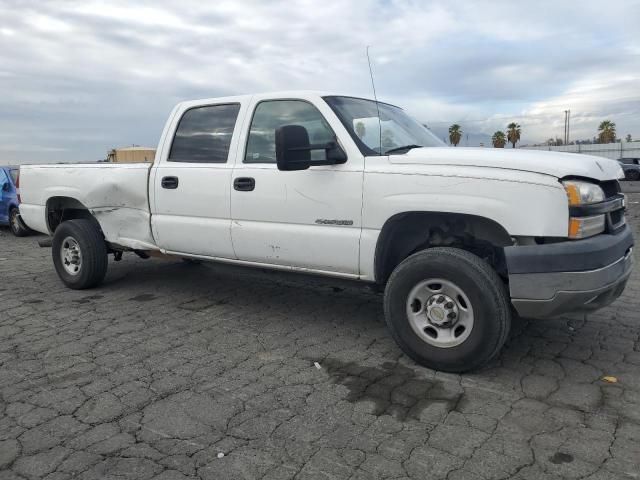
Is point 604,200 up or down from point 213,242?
up

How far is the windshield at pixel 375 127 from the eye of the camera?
4.18 metres

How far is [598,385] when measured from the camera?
3.47 meters

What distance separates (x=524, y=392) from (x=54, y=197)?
215 inches

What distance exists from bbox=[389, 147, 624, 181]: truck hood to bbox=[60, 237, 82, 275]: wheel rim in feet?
13.4

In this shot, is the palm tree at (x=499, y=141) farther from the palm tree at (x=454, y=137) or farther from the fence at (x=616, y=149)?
the fence at (x=616, y=149)

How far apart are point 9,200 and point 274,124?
9748 millimetres

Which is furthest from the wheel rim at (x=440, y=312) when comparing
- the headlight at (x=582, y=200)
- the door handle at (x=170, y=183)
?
the door handle at (x=170, y=183)

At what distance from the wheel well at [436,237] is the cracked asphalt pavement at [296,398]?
21.6 inches

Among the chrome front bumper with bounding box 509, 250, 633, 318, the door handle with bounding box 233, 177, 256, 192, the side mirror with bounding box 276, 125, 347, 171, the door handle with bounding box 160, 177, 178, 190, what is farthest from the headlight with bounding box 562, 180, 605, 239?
the door handle with bounding box 160, 177, 178, 190

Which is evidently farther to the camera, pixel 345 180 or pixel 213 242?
pixel 213 242

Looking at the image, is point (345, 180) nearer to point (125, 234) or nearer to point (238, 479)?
point (238, 479)

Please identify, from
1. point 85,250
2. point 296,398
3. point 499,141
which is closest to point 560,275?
point 296,398

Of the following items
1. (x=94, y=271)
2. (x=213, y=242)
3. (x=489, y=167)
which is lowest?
(x=94, y=271)

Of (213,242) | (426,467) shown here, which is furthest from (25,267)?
(426,467)
